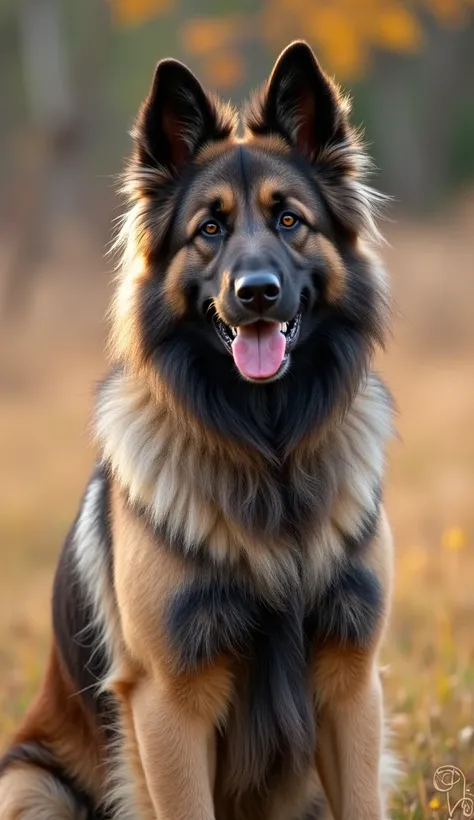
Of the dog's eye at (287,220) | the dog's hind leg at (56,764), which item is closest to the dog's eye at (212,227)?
the dog's eye at (287,220)

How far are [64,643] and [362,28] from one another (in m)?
13.0

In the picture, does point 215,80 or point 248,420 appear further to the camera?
point 215,80

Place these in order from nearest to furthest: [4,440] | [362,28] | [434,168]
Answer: [4,440], [362,28], [434,168]

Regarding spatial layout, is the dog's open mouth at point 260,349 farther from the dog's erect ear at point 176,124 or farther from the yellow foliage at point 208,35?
the yellow foliage at point 208,35

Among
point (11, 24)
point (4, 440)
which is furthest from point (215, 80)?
point (11, 24)

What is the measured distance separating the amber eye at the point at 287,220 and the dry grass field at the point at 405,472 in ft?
1.90

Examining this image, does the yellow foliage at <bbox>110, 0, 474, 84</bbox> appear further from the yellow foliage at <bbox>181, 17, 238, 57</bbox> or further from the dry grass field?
the dry grass field

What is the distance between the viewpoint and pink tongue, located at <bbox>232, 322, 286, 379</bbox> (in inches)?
138

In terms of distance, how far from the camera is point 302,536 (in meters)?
3.67

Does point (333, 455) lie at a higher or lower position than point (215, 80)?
lower

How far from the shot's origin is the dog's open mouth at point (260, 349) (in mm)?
3504

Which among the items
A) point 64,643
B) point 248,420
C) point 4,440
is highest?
point 248,420

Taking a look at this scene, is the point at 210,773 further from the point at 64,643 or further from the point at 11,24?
the point at 11,24

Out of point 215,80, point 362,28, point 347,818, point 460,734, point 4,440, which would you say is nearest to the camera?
point 347,818
